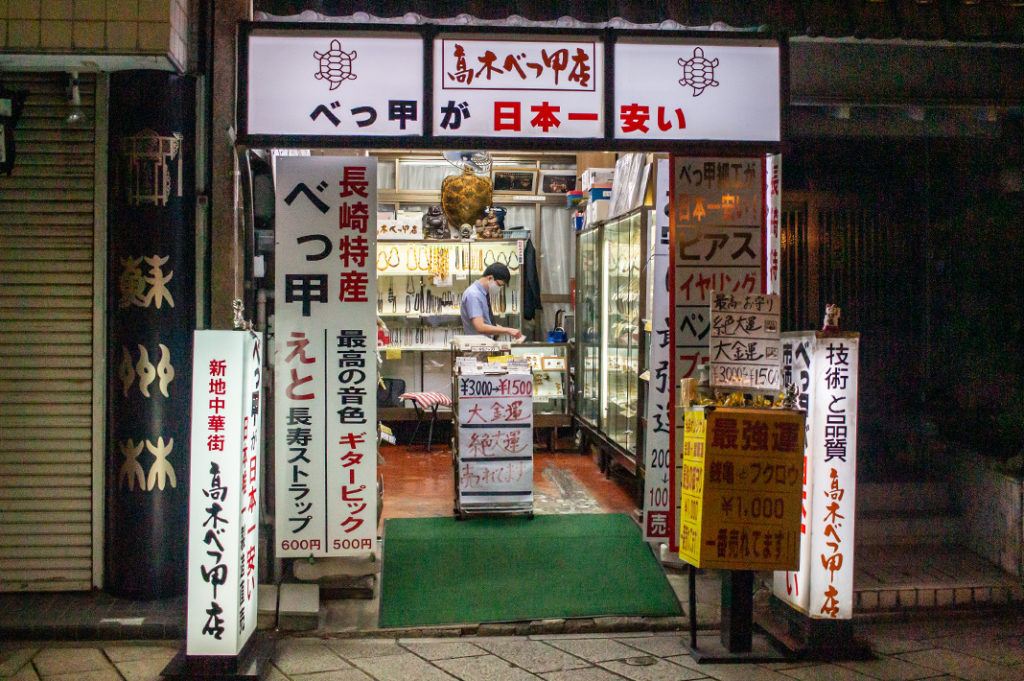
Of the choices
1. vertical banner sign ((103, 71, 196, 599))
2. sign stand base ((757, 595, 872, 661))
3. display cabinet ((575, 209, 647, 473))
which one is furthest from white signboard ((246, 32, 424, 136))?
sign stand base ((757, 595, 872, 661))

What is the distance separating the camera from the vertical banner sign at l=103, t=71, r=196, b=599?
5.82 m

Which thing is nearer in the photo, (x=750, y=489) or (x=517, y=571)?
(x=750, y=489)

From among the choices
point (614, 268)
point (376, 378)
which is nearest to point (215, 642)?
point (376, 378)

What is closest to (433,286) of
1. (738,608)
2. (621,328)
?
(621,328)

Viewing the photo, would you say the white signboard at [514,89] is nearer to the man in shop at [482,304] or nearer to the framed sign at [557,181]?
the man in shop at [482,304]

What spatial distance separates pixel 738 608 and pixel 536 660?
4.48 feet

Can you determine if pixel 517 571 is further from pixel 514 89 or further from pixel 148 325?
pixel 514 89

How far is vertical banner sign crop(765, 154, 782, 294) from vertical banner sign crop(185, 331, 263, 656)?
3924mm

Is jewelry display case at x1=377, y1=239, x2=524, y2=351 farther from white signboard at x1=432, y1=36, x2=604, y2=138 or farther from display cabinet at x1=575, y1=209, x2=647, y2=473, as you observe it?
white signboard at x1=432, y1=36, x2=604, y2=138

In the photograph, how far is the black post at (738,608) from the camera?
523 cm

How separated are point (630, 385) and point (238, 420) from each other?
536 cm

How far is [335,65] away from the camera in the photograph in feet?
17.8

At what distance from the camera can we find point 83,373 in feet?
20.0

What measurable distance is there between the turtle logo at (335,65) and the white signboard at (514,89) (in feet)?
1.91
